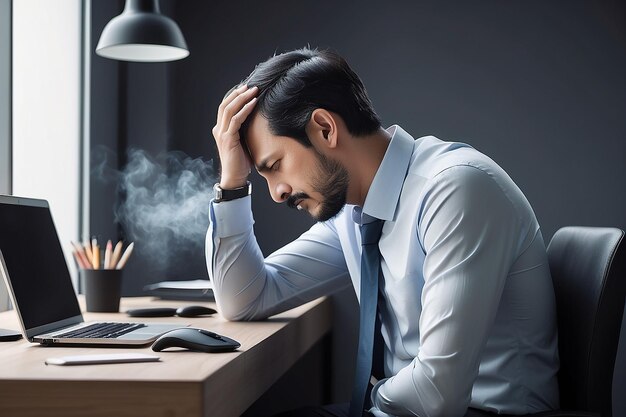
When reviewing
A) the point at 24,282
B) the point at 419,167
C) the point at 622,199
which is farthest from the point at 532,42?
the point at 24,282

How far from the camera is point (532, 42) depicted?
9.30 ft

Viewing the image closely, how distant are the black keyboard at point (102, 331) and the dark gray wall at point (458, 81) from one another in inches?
50.6

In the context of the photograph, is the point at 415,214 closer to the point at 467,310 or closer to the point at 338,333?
the point at 467,310

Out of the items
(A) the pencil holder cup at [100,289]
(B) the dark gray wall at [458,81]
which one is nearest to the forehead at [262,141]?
(A) the pencil holder cup at [100,289]

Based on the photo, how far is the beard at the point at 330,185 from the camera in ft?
5.22

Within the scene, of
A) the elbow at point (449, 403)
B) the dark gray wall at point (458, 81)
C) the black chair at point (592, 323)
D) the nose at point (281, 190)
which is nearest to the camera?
the elbow at point (449, 403)

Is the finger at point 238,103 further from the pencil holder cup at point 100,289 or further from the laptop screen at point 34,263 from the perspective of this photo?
the pencil holder cup at point 100,289

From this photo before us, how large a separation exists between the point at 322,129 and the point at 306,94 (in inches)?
3.1

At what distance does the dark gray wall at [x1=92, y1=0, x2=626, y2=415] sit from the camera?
2799 mm

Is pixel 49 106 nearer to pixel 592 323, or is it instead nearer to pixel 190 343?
pixel 190 343

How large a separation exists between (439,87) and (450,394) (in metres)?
1.80

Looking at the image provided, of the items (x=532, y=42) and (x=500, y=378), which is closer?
(x=500, y=378)

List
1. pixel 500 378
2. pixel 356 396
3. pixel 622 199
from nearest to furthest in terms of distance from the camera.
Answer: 1. pixel 500 378
2. pixel 356 396
3. pixel 622 199

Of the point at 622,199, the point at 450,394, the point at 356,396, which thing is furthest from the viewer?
the point at 622,199
